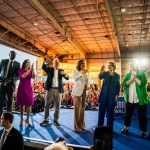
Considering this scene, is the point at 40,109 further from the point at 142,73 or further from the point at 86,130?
the point at 142,73

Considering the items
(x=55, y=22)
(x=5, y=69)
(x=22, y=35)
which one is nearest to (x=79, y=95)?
(x=5, y=69)

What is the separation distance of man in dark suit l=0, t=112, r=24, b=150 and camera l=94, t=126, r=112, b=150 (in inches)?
65.4

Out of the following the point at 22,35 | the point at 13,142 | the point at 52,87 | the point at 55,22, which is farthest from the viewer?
the point at 22,35

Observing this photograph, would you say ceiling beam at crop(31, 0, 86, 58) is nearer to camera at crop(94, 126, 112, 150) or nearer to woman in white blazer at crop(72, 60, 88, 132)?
woman in white blazer at crop(72, 60, 88, 132)

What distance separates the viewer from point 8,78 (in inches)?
143

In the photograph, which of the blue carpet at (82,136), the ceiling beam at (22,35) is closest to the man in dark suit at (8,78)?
the blue carpet at (82,136)

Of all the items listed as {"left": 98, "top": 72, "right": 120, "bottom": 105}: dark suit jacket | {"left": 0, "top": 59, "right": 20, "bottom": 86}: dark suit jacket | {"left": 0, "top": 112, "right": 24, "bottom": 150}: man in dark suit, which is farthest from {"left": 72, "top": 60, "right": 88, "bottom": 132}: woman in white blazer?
{"left": 0, "top": 112, "right": 24, "bottom": 150}: man in dark suit

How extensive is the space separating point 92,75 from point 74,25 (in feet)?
24.5

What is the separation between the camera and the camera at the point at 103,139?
704 mm

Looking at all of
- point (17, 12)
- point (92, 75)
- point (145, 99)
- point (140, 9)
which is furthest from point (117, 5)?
point (92, 75)

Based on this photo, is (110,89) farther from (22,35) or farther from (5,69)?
(22,35)

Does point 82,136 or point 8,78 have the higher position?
point 8,78

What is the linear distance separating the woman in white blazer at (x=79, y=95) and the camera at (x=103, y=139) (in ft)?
9.18

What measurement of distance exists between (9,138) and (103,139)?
1.76 metres
